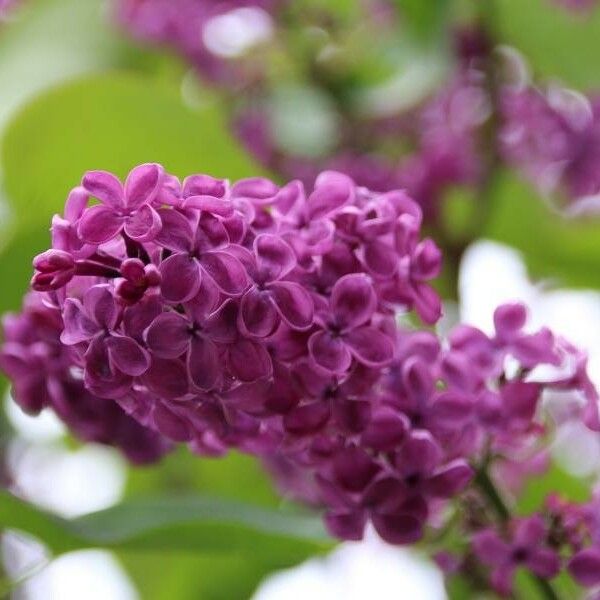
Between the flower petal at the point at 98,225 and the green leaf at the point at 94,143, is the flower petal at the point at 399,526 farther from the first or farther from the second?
the green leaf at the point at 94,143

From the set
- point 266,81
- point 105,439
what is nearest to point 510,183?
point 266,81

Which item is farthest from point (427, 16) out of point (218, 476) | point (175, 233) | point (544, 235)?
point (175, 233)

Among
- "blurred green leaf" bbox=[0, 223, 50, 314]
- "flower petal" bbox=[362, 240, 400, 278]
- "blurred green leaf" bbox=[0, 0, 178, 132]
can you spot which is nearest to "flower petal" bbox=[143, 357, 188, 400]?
"flower petal" bbox=[362, 240, 400, 278]

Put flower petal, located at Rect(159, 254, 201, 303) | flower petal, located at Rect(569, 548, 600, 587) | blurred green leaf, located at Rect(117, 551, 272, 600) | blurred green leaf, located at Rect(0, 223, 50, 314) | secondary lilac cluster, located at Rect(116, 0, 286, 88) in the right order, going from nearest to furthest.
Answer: flower petal, located at Rect(159, 254, 201, 303) → flower petal, located at Rect(569, 548, 600, 587) → blurred green leaf, located at Rect(0, 223, 50, 314) → blurred green leaf, located at Rect(117, 551, 272, 600) → secondary lilac cluster, located at Rect(116, 0, 286, 88)

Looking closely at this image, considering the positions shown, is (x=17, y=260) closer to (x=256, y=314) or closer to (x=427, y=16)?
(x=256, y=314)

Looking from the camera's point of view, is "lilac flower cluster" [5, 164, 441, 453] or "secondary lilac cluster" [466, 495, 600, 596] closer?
"lilac flower cluster" [5, 164, 441, 453]

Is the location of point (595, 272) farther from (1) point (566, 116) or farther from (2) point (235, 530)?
(2) point (235, 530)

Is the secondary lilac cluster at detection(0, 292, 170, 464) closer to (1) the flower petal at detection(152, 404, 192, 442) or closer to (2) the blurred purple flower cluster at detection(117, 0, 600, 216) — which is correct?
(1) the flower petal at detection(152, 404, 192, 442)
